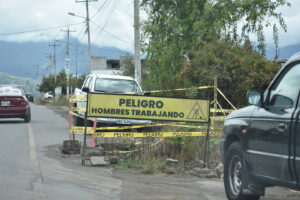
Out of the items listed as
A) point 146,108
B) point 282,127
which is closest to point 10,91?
point 146,108

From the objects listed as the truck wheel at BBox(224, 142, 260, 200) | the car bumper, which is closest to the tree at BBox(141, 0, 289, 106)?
the car bumper

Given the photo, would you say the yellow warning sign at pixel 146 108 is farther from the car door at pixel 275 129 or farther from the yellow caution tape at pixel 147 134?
the car door at pixel 275 129

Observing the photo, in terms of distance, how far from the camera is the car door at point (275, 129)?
18.5ft

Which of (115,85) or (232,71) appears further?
(115,85)

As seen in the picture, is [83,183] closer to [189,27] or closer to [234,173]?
[234,173]

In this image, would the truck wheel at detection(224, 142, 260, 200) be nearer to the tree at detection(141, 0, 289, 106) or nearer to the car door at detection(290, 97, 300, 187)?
the car door at detection(290, 97, 300, 187)

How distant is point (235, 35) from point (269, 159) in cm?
1690

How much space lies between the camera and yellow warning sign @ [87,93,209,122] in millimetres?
11078

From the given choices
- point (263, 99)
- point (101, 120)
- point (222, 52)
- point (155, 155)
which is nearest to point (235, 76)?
point (222, 52)

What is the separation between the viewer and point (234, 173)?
711 cm

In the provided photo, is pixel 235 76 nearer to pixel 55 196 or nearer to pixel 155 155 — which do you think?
pixel 155 155

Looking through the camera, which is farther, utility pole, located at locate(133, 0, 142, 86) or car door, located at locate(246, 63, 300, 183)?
utility pole, located at locate(133, 0, 142, 86)

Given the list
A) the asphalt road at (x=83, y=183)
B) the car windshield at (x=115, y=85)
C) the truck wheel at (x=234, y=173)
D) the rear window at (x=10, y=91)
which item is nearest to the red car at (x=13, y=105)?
the rear window at (x=10, y=91)

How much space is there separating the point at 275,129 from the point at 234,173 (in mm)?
1466
